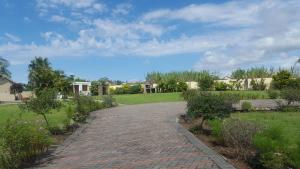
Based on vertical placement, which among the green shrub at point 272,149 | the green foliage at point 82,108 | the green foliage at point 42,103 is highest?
the green foliage at point 42,103

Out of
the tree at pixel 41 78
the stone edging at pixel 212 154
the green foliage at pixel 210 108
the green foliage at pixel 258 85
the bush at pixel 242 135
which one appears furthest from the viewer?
the green foliage at pixel 258 85

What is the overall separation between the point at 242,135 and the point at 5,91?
57526mm

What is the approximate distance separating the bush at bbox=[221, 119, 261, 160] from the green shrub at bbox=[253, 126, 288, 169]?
901 mm

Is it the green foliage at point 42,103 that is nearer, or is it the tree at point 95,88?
the green foliage at point 42,103

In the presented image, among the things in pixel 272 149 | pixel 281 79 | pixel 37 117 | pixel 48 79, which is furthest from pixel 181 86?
pixel 272 149

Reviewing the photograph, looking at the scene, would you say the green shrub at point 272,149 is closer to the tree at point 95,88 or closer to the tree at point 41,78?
the tree at point 41,78

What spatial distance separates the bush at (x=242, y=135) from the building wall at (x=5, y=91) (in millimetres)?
53980

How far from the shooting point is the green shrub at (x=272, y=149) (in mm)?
7219

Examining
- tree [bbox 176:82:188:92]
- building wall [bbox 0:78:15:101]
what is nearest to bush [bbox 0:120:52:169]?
building wall [bbox 0:78:15:101]

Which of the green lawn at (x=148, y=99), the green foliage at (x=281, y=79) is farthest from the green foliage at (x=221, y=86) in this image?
the green lawn at (x=148, y=99)

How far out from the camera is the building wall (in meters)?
59.4

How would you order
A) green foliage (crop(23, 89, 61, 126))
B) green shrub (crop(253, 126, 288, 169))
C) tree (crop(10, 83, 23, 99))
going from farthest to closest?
tree (crop(10, 83, 23, 99)) → green foliage (crop(23, 89, 61, 126)) → green shrub (crop(253, 126, 288, 169))

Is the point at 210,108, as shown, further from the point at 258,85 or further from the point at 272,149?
the point at 258,85

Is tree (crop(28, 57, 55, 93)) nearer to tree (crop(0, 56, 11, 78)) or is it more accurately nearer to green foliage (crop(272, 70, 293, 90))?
tree (crop(0, 56, 11, 78))
